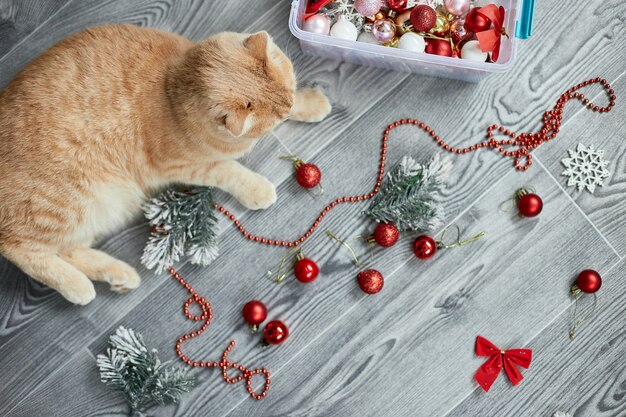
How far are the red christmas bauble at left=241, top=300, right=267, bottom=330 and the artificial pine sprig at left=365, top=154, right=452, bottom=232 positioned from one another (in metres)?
0.34

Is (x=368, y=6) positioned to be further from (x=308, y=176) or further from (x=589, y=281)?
(x=589, y=281)

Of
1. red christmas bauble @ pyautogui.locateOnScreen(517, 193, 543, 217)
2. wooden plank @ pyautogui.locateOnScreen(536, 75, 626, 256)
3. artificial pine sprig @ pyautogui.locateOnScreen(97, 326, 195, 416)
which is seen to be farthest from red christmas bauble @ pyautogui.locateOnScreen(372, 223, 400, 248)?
artificial pine sprig @ pyautogui.locateOnScreen(97, 326, 195, 416)

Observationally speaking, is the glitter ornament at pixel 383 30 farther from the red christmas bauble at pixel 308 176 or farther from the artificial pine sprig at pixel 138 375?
the artificial pine sprig at pixel 138 375

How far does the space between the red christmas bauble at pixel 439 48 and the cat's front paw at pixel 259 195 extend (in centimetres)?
47

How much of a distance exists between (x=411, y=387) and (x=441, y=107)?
2.21 feet

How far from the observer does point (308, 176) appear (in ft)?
3.96

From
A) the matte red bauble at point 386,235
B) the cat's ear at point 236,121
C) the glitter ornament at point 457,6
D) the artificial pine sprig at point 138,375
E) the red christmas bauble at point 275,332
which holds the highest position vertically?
the glitter ornament at point 457,6

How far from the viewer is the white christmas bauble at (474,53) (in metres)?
1.12

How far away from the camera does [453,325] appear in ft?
4.11

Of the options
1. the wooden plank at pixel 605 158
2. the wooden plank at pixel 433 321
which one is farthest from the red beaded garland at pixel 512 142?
the wooden plank at pixel 433 321

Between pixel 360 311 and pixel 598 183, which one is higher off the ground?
pixel 598 183

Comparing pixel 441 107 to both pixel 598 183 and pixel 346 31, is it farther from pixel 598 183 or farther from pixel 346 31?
pixel 598 183

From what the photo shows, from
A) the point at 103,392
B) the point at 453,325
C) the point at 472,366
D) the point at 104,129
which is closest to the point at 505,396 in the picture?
the point at 472,366

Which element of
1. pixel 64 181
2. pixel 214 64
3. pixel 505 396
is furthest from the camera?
pixel 505 396
